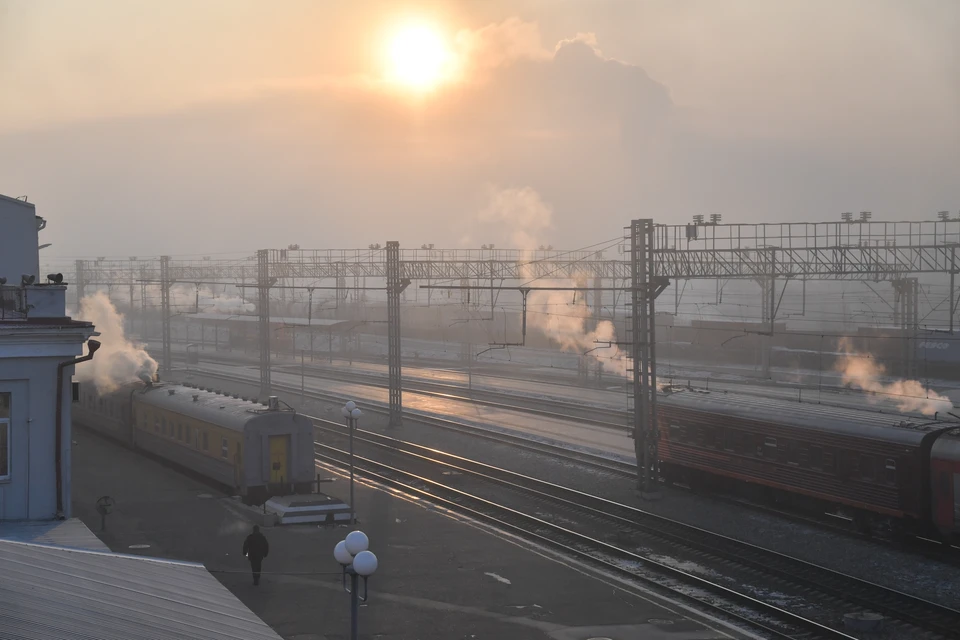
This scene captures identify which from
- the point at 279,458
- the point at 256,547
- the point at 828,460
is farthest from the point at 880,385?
the point at 256,547

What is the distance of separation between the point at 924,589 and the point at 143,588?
1482cm

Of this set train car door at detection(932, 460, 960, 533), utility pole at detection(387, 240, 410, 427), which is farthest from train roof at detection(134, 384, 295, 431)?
train car door at detection(932, 460, 960, 533)

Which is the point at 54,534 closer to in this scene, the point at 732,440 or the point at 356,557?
the point at 356,557

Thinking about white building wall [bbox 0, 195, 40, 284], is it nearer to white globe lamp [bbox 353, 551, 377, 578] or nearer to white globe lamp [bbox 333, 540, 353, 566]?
white globe lamp [bbox 333, 540, 353, 566]

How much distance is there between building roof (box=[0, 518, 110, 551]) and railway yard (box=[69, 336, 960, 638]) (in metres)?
3.74

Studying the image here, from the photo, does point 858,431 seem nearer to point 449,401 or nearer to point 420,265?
point 420,265

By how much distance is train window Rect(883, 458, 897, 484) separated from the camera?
20.4m

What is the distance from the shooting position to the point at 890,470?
67.3 feet

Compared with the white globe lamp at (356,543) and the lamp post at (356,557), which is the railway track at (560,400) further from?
the white globe lamp at (356,543)

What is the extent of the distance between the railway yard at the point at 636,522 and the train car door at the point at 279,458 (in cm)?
249

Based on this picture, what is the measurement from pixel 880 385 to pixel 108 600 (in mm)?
48219

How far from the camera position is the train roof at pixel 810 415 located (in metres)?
20.8

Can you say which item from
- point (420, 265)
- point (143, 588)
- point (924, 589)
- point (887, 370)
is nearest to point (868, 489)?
point (924, 589)

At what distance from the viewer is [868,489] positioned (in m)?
21.0
